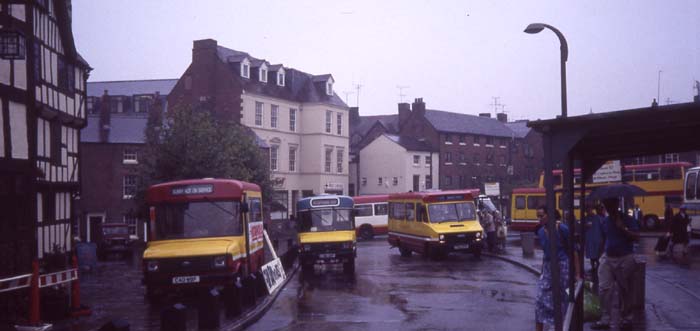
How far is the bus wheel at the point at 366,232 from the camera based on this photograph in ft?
155

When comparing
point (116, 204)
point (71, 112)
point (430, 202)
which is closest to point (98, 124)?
point (116, 204)

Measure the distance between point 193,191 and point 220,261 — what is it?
2.04 m

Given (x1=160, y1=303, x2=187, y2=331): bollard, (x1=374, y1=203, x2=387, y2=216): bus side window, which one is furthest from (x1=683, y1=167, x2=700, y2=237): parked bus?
(x1=160, y1=303, x2=187, y2=331): bollard

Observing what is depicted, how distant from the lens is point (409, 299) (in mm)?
16906

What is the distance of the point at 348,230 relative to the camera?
77.7 feet

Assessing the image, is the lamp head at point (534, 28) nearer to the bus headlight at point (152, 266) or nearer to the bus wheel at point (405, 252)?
the bus headlight at point (152, 266)

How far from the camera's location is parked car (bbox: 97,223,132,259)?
38.4 m

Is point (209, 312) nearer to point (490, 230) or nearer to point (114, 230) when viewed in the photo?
point (490, 230)

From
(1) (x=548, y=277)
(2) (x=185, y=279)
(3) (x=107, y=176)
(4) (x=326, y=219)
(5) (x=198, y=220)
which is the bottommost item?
(2) (x=185, y=279)

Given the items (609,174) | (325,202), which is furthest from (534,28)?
(325,202)

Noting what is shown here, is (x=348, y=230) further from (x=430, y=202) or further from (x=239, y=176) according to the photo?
(x=239, y=176)

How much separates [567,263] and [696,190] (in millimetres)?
27429

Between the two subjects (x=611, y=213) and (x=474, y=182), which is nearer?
(x=611, y=213)

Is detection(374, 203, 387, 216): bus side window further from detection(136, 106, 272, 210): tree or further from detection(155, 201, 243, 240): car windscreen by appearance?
detection(155, 201, 243, 240): car windscreen
